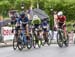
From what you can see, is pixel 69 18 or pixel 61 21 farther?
pixel 69 18

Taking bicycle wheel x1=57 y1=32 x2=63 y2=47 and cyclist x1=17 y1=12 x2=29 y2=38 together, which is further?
bicycle wheel x1=57 y1=32 x2=63 y2=47

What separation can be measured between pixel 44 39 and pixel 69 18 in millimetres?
28627

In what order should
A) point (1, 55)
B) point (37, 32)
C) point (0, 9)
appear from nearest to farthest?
point (1, 55), point (37, 32), point (0, 9)

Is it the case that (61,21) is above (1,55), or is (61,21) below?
above

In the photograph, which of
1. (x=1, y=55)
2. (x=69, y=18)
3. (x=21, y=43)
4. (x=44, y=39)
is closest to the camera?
(x=1, y=55)

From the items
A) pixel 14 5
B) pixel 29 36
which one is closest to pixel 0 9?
pixel 14 5

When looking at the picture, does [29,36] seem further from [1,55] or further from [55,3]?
[55,3]

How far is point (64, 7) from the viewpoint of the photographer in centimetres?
5147

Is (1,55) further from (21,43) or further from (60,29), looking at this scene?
(60,29)

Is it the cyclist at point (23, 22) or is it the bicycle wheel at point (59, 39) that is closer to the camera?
the cyclist at point (23, 22)

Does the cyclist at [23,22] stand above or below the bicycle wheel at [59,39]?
above

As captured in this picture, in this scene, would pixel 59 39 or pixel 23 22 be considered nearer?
pixel 23 22

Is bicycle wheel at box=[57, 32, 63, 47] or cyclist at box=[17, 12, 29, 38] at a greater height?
cyclist at box=[17, 12, 29, 38]

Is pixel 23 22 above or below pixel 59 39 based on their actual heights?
above
